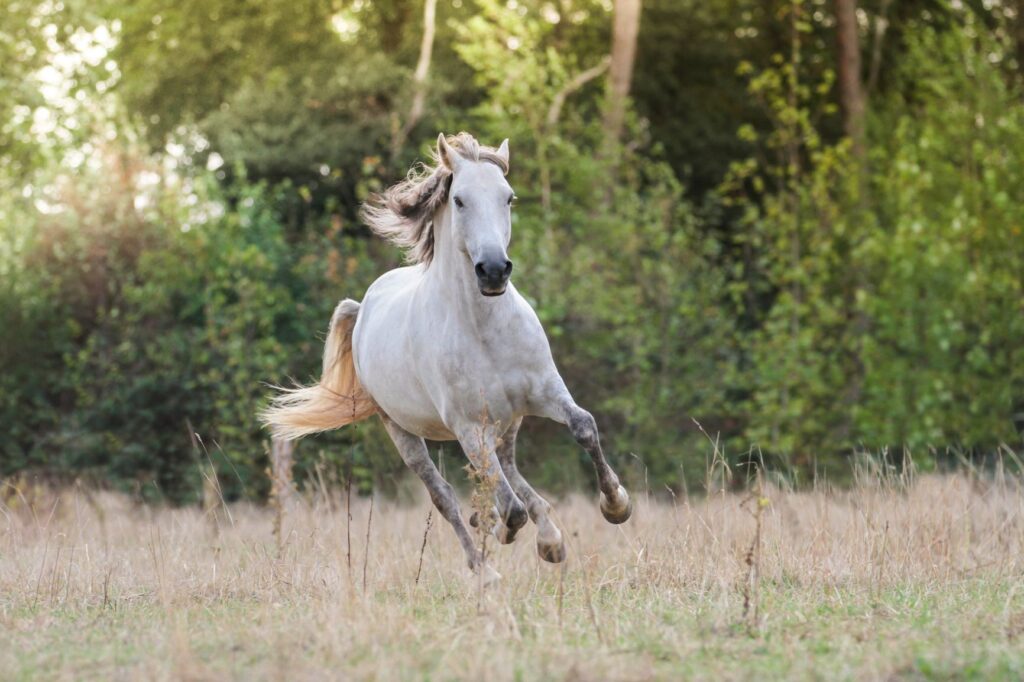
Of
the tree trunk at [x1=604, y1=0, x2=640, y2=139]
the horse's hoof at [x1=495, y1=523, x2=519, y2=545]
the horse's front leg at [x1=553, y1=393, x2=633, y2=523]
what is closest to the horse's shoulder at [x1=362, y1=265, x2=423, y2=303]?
the horse's front leg at [x1=553, y1=393, x2=633, y2=523]

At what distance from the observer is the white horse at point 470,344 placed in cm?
649

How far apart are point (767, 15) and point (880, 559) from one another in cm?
2251

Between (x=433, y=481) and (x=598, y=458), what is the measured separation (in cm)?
180

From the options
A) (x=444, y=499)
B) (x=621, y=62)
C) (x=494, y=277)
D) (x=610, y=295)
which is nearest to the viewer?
(x=494, y=277)

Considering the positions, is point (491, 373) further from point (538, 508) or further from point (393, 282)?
point (393, 282)

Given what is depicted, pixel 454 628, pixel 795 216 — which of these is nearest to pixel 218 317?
pixel 795 216

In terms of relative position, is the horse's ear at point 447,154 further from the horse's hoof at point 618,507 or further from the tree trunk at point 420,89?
the tree trunk at point 420,89

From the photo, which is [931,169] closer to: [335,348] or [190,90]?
[335,348]

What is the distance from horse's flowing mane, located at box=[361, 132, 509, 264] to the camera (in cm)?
693

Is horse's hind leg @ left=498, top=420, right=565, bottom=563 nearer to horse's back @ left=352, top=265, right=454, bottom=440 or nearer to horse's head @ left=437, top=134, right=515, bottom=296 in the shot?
horse's back @ left=352, top=265, right=454, bottom=440

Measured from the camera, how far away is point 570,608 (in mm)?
5703

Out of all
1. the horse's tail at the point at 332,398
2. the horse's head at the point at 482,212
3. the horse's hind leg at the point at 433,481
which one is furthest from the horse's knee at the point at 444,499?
the horse's head at the point at 482,212

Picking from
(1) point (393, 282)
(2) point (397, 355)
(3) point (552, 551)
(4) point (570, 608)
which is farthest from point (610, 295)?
(4) point (570, 608)

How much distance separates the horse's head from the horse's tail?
2185 millimetres
